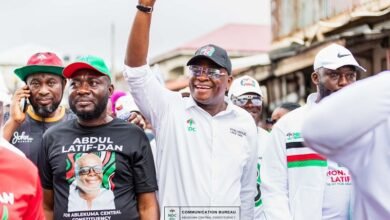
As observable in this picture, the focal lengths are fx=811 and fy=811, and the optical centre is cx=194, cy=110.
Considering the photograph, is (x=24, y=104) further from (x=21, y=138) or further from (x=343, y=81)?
(x=343, y=81)

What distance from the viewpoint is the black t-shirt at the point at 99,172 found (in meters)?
5.18

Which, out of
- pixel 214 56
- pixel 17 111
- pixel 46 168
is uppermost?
pixel 214 56

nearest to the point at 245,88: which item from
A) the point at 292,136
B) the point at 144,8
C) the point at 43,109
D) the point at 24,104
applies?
the point at 292,136

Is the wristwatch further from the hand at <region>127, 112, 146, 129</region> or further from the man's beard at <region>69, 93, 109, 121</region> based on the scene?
the hand at <region>127, 112, 146, 129</region>

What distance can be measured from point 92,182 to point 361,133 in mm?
2840

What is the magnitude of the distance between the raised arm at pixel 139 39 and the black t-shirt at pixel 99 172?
46 cm

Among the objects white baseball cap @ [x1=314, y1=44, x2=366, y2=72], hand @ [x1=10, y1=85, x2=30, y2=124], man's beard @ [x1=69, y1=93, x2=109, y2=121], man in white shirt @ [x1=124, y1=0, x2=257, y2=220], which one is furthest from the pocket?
hand @ [x1=10, y1=85, x2=30, y2=124]

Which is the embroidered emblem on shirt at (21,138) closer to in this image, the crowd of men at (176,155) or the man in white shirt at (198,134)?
the crowd of men at (176,155)

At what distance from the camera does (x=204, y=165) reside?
5348 millimetres

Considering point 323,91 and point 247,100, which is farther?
point 247,100

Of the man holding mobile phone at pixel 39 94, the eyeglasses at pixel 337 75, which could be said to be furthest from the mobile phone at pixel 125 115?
the eyeglasses at pixel 337 75

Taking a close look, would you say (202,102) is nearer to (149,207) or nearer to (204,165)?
(204,165)

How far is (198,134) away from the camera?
5.43 m

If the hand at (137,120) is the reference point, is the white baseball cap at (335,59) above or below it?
above
